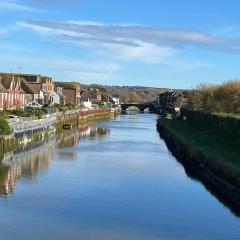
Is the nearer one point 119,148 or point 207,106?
point 119,148

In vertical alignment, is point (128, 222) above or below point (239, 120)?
below

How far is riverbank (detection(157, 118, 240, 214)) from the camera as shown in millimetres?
30955

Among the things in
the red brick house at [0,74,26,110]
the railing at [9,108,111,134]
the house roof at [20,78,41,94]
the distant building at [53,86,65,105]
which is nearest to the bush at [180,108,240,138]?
the railing at [9,108,111,134]

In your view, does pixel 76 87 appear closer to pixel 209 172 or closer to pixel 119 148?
pixel 119 148

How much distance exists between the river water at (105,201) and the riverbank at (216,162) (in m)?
0.66

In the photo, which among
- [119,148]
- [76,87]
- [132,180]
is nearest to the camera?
[132,180]

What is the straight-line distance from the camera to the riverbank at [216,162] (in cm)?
3095

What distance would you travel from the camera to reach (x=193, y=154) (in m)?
45.9

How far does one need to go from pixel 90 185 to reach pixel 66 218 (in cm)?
914

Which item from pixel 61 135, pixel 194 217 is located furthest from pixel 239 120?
pixel 61 135

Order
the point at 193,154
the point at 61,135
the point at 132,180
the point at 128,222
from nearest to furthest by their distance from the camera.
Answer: the point at 128,222
the point at 132,180
the point at 193,154
the point at 61,135

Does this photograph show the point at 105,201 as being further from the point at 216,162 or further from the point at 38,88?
the point at 38,88

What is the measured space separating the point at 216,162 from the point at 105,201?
924cm

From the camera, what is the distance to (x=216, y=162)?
120ft
